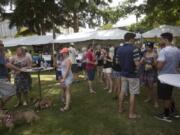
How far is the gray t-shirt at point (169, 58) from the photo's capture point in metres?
7.50

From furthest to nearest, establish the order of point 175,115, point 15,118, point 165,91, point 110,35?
point 110,35 → point 175,115 → point 15,118 → point 165,91

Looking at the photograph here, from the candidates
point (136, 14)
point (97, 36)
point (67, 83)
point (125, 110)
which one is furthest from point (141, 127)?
point (136, 14)

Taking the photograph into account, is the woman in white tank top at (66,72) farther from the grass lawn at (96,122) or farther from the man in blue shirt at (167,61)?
the man in blue shirt at (167,61)

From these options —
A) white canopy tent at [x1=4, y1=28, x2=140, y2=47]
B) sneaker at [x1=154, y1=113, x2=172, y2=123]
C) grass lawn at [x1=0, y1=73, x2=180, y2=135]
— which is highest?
white canopy tent at [x1=4, y1=28, x2=140, y2=47]

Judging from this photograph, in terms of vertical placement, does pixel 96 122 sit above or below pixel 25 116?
below

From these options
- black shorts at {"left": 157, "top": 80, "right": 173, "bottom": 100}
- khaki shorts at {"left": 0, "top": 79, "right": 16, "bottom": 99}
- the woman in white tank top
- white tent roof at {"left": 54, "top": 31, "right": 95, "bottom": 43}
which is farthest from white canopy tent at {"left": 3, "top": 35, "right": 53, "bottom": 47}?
black shorts at {"left": 157, "top": 80, "right": 173, "bottom": 100}

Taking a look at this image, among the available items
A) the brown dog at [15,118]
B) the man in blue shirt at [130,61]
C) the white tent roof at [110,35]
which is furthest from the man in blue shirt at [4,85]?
the white tent roof at [110,35]

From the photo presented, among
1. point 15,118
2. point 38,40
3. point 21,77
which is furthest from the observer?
point 38,40

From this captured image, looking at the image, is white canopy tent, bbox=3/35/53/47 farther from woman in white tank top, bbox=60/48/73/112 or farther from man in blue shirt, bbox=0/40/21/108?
man in blue shirt, bbox=0/40/21/108

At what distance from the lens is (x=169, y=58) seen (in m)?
7.52

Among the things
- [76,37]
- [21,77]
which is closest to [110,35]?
[76,37]

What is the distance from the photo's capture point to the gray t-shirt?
7.50m

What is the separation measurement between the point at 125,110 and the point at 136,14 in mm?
19310

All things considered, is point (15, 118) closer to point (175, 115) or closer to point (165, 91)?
point (165, 91)
